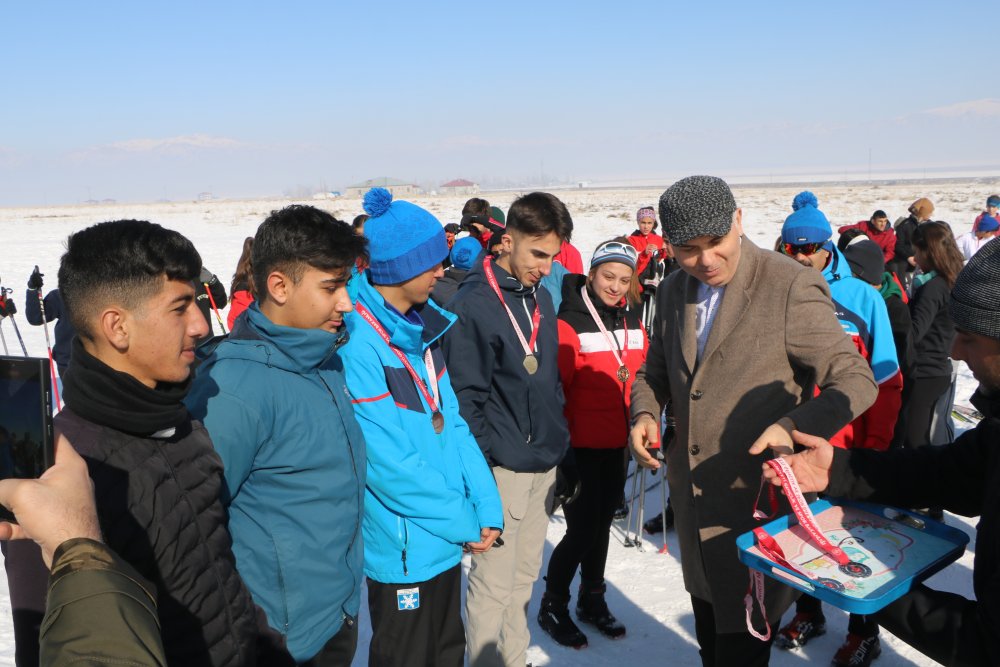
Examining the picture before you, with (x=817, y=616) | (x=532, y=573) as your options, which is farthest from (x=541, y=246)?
(x=817, y=616)

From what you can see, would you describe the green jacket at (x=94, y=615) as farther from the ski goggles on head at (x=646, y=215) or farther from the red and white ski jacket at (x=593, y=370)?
the ski goggles on head at (x=646, y=215)

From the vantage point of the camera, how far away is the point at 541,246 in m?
3.47

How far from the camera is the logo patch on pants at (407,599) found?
264cm

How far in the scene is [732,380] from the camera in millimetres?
2512

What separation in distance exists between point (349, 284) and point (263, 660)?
52.9 inches

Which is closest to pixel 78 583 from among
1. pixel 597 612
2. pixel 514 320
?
pixel 514 320

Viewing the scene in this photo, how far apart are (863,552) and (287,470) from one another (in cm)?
168

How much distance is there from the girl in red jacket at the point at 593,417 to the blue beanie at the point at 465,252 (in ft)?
6.33

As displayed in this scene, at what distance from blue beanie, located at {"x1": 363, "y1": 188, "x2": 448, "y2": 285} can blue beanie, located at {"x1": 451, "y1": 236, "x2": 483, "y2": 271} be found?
302 cm

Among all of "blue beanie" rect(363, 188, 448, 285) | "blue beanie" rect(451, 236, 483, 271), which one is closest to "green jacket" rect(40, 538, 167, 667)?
"blue beanie" rect(363, 188, 448, 285)

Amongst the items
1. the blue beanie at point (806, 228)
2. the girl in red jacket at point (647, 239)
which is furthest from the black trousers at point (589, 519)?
the girl in red jacket at point (647, 239)

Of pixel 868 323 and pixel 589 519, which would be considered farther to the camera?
pixel 589 519

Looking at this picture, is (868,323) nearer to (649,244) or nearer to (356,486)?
(356,486)

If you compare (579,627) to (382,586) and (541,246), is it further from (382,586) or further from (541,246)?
(541,246)
